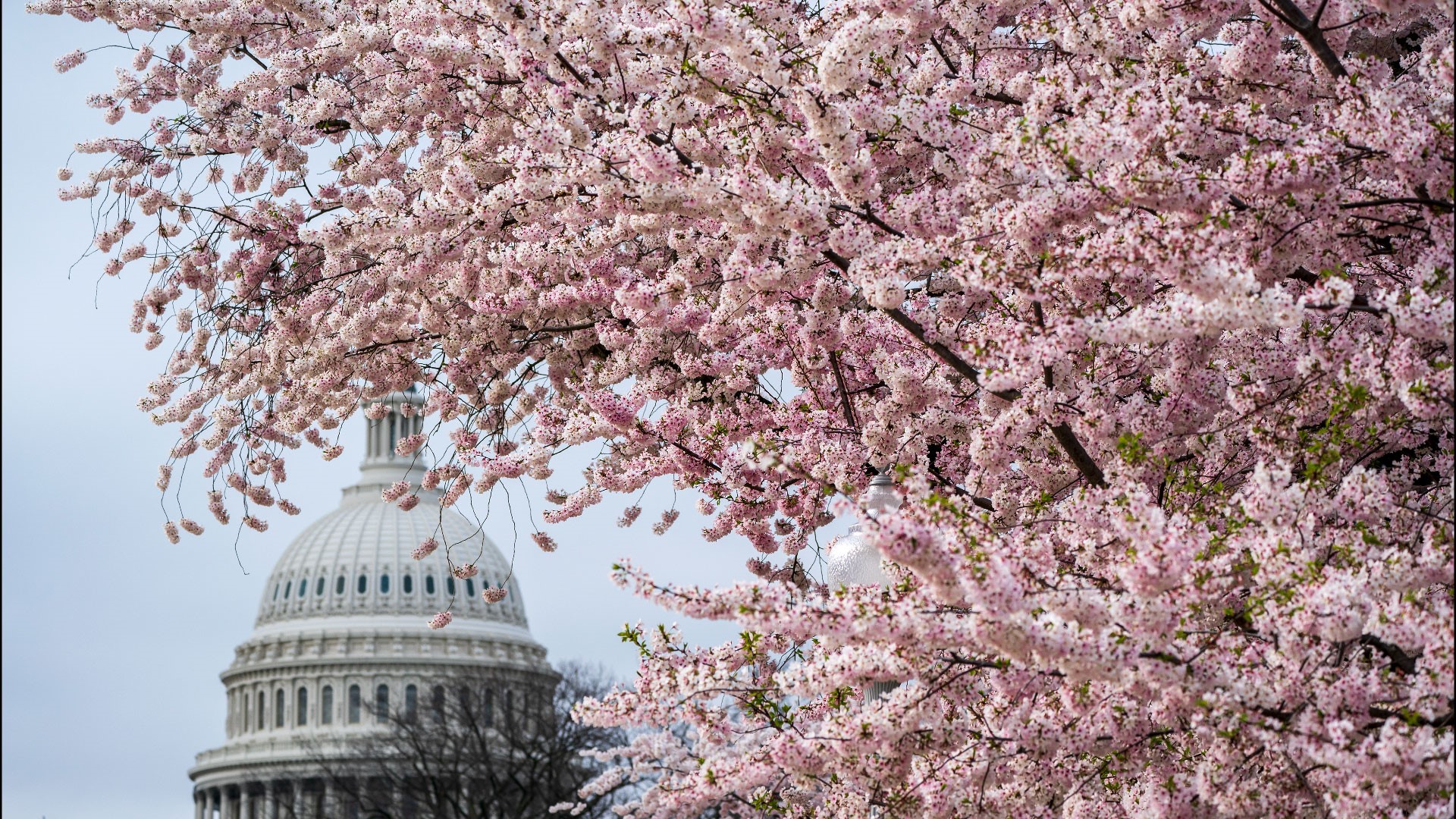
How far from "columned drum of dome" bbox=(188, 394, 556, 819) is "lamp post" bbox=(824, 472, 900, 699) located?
102150mm

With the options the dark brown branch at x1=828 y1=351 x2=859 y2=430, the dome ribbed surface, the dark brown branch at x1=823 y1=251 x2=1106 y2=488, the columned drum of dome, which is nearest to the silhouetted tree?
the dark brown branch at x1=828 y1=351 x2=859 y2=430

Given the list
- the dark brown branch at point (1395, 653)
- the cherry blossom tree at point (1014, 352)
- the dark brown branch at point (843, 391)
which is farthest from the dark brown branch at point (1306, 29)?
the dark brown branch at point (843, 391)

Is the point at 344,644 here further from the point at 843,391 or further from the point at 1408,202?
the point at 1408,202

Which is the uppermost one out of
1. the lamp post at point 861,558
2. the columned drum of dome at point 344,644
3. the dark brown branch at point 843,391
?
the columned drum of dome at point 344,644

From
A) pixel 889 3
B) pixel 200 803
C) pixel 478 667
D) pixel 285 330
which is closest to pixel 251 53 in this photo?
pixel 285 330

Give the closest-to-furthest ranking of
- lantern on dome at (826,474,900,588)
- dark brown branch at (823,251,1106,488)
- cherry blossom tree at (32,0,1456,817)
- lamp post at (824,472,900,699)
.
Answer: cherry blossom tree at (32,0,1456,817)
dark brown branch at (823,251,1106,488)
lamp post at (824,472,900,699)
lantern on dome at (826,474,900,588)

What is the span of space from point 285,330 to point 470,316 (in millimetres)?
1424

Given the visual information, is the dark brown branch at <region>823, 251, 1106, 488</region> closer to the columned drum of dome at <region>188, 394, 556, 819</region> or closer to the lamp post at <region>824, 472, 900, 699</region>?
the lamp post at <region>824, 472, 900, 699</region>

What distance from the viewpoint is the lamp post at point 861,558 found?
271 inches

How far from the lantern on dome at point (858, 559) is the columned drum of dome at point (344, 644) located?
102 m

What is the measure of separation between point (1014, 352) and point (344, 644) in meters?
117

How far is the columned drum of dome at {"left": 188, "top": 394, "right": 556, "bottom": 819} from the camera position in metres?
115

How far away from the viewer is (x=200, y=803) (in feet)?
405

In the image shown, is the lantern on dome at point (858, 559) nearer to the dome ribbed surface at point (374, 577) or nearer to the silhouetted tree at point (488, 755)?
the silhouetted tree at point (488, 755)
